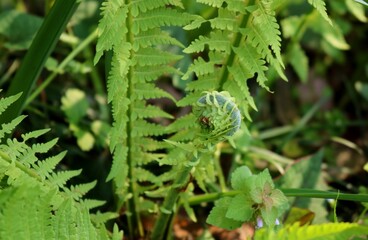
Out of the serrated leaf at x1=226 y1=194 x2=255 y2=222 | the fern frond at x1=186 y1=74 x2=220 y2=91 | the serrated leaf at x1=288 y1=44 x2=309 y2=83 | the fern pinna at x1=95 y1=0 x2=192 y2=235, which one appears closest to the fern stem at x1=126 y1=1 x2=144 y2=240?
the fern pinna at x1=95 y1=0 x2=192 y2=235

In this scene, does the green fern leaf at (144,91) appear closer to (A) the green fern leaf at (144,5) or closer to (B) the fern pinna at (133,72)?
(B) the fern pinna at (133,72)

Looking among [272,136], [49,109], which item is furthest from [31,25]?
[272,136]

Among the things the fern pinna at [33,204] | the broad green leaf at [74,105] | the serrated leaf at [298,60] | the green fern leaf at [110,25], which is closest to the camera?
the fern pinna at [33,204]

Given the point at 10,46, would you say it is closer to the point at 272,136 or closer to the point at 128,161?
the point at 128,161

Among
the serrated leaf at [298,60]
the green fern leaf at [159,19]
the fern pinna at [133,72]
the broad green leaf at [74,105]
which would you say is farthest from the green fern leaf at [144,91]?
the serrated leaf at [298,60]

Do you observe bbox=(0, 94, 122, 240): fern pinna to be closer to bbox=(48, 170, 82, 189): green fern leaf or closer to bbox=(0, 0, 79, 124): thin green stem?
bbox=(48, 170, 82, 189): green fern leaf

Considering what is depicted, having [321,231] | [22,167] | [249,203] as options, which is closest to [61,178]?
[22,167]
